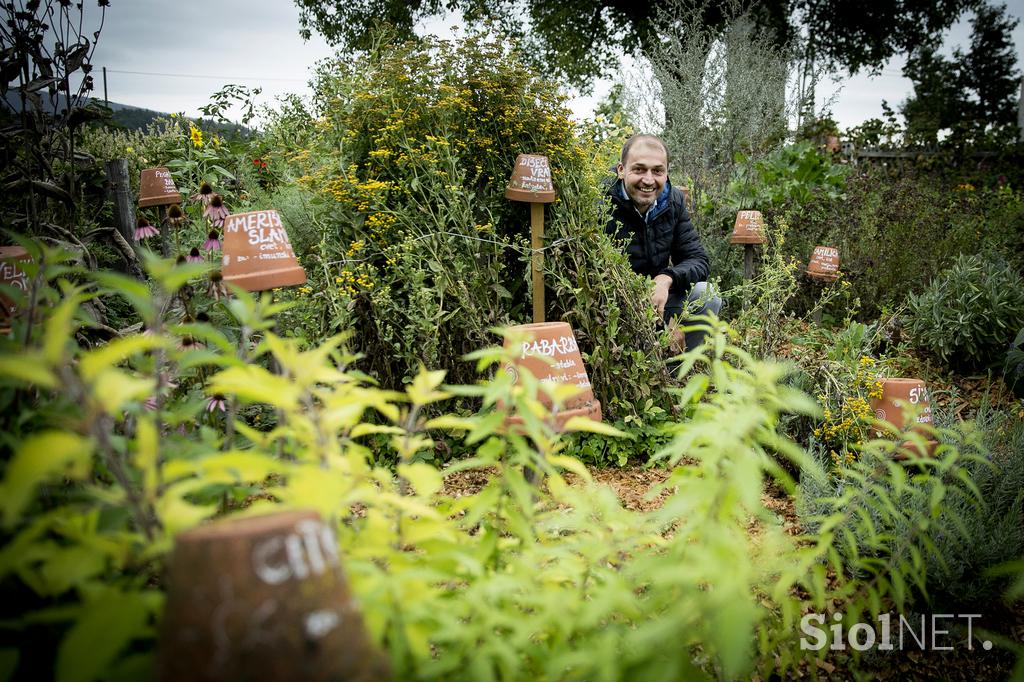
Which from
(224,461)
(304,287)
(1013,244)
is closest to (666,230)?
(304,287)

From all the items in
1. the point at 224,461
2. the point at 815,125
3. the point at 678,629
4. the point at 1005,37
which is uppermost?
the point at 1005,37

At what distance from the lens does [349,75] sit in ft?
10.3

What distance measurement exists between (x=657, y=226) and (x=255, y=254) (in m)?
2.60

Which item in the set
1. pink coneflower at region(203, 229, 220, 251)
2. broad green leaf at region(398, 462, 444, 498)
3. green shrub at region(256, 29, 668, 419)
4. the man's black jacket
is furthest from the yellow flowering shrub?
pink coneflower at region(203, 229, 220, 251)

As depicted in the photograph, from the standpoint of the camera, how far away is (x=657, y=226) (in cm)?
358

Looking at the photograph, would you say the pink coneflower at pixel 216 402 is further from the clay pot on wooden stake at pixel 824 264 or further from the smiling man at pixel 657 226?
the clay pot on wooden stake at pixel 824 264

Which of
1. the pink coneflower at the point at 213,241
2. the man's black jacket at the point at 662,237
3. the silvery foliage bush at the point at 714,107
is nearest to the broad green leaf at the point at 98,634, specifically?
the pink coneflower at the point at 213,241

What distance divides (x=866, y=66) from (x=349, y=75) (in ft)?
57.6

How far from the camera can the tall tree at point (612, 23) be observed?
14383 millimetres

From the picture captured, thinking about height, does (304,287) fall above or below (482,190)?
below

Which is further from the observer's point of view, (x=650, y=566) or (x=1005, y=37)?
(x=1005, y=37)

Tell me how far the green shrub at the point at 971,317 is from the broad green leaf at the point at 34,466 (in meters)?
4.62

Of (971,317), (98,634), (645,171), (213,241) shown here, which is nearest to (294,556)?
(98,634)

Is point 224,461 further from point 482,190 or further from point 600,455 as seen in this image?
point 482,190
